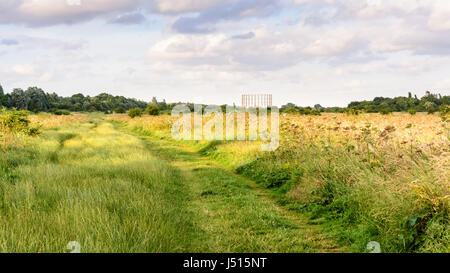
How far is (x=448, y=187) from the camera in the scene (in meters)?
5.23

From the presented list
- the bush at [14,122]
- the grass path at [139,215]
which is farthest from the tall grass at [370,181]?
the bush at [14,122]

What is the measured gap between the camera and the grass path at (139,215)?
4953 millimetres

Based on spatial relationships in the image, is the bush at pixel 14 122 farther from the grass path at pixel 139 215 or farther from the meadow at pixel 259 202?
the grass path at pixel 139 215

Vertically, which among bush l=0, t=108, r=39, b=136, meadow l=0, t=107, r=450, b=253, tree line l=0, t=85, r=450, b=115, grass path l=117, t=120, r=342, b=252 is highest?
tree line l=0, t=85, r=450, b=115

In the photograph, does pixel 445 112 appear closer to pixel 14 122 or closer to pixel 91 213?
pixel 91 213

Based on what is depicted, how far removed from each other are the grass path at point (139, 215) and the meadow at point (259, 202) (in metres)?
0.02

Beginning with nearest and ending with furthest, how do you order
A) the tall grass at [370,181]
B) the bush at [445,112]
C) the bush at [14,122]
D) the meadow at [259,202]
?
1. the meadow at [259,202]
2. the tall grass at [370,181]
3. the bush at [445,112]
4. the bush at [14,122]

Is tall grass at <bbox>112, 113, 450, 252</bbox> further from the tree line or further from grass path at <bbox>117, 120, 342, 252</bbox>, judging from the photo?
the tree line

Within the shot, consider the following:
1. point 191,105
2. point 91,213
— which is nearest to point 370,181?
point 91,213

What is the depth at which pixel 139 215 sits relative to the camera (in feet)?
19.5

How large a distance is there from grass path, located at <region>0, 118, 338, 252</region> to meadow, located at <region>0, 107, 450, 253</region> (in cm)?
2

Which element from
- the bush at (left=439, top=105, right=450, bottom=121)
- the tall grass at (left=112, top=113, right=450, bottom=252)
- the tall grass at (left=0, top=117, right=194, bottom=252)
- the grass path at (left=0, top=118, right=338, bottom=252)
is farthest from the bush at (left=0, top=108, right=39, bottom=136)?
the bush at (left=439, top=105, right=450, bottom=121)

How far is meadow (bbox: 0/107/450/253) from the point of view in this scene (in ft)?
16.9

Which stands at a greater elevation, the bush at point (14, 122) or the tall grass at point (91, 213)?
the bush at point (14, 122)
